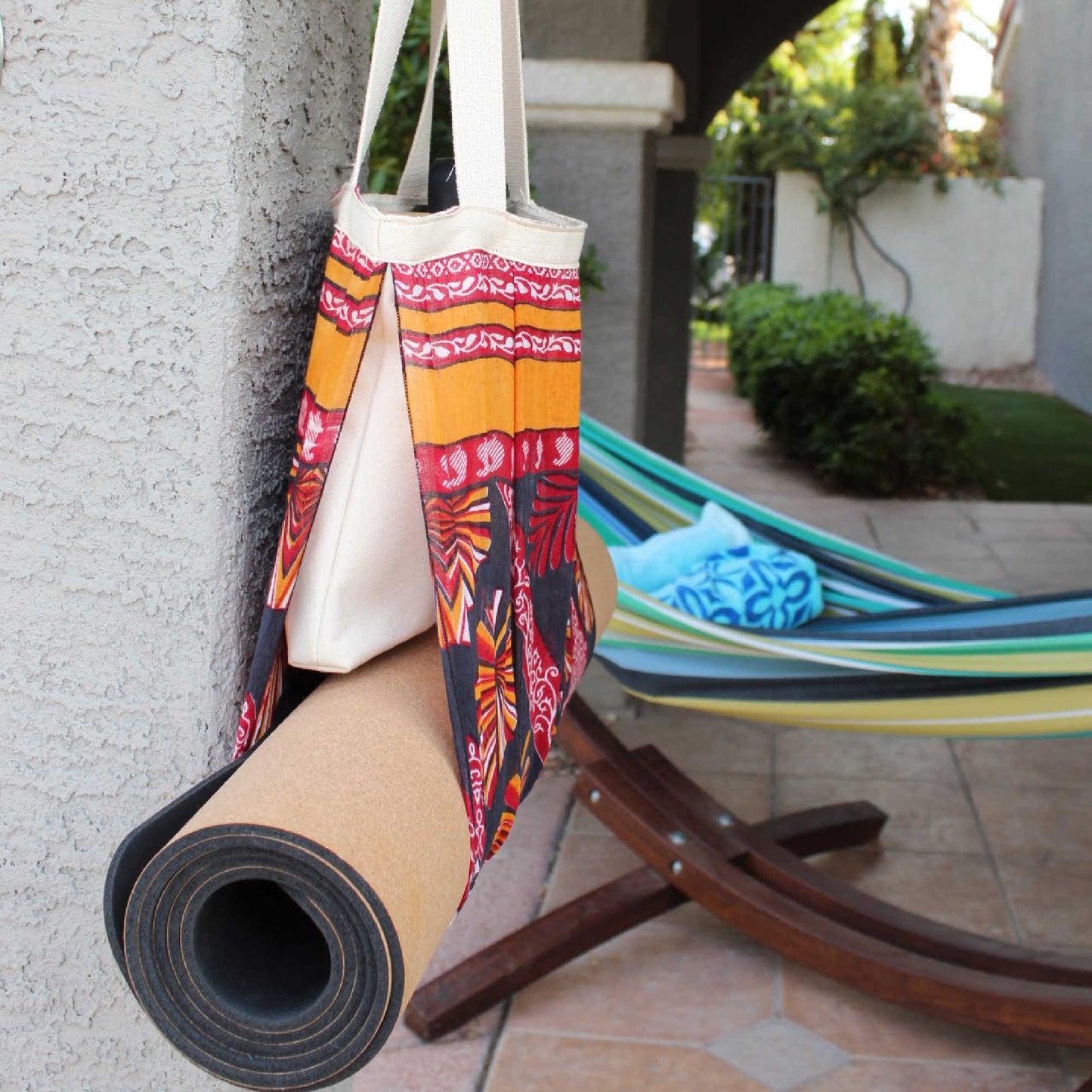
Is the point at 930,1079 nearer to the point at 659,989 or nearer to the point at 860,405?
the point at 659,989

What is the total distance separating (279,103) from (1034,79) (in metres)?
13.6

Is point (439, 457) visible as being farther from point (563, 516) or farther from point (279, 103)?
point (279, 103)

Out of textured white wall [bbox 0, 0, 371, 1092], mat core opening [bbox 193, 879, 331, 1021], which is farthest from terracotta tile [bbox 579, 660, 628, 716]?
mat core opening [bbox 193, 879, 331, 1021]

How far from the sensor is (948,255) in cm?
1216

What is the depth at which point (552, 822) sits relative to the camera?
9.18 feet

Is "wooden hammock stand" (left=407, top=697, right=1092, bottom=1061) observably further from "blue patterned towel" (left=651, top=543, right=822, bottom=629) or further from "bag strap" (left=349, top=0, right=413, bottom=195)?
"bag strap" (left=349, top=0, right=413, bottom=195)

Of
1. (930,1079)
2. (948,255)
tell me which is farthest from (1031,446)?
(930,1079)

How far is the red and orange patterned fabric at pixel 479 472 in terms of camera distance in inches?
29.0

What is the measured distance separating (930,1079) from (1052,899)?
0.67m

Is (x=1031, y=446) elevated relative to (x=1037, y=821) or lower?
lower

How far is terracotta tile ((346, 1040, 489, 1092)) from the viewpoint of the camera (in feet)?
6.29

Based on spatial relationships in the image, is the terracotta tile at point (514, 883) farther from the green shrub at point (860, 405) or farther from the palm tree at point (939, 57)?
the palm tree at point (939, 57)

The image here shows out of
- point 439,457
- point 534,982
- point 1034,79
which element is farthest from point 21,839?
point 1034,79

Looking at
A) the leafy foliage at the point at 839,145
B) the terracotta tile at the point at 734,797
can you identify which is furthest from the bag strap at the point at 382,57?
the leafy foliage at the point at 839,145
